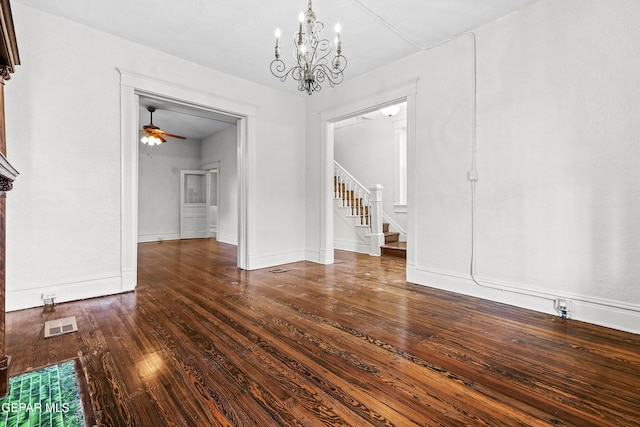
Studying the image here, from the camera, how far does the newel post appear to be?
6016mm

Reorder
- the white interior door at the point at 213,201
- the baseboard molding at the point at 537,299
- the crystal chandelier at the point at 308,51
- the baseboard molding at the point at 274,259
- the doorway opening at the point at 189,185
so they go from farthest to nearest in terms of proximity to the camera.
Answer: the white interior door at the point at 213,201 < the doorway opening at the point at 189,185 < the baseboard molding at the point at 274,259 < the baseboard molding at the point at 537,299 < the crystal chandelier at the point at 308,51

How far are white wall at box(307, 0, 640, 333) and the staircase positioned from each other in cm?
211

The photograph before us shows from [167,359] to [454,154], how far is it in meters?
3.41

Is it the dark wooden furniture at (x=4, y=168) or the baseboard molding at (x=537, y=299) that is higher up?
the dark wooden furniture at (x=4, y=168)

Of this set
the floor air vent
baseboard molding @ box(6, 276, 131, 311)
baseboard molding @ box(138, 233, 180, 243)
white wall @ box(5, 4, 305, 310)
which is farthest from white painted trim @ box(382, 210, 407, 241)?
baseboard molding @ box(138, 233, 180, 243)

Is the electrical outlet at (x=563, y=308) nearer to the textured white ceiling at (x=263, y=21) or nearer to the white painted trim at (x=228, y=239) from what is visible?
the textured white ceiling at (x=263, y=21)

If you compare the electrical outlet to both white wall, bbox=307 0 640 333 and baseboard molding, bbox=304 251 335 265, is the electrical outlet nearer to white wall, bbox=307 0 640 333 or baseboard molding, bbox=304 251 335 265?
white wall, bbox=307 0 640 333

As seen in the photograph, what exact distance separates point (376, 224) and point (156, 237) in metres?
6.04

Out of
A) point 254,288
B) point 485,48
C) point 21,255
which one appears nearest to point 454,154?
point 485,48

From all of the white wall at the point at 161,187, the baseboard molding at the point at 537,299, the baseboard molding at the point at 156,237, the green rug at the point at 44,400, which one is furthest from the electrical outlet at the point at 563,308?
the white wall at the point at 161,187

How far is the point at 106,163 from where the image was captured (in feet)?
11.1

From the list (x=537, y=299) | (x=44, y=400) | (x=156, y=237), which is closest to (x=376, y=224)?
(x=537, y=299)

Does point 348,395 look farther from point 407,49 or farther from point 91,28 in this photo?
point 91,28

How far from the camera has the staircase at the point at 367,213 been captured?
6016 millimetres
